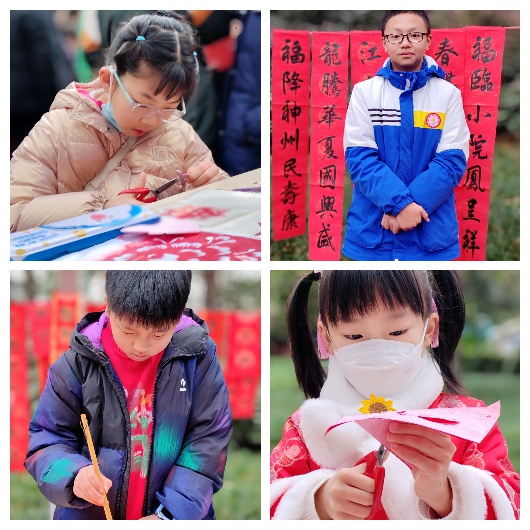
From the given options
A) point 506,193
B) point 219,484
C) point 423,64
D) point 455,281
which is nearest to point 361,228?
point 455,281

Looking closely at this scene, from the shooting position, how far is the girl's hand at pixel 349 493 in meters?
Result: 2.41

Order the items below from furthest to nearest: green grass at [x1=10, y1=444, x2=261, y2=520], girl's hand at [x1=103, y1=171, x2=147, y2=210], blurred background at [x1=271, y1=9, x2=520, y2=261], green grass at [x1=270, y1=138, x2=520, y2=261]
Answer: green grass at [x1=270, y1=138, x2=520, y2=261] < blurred background at [x1=271, y1=9, x2=520, y2=261] < green grass at [x1=10, y1=444, x2=261, y2=520] < girl's hand at [x1=103, y1=171, x2=147, y2=210]

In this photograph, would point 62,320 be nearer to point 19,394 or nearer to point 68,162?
point 19,394

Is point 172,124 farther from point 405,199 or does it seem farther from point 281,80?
point 405,199

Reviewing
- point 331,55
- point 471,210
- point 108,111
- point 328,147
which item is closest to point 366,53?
point 331,55

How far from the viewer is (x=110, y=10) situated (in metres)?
2.63

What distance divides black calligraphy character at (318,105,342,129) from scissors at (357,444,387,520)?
1133 millimetres

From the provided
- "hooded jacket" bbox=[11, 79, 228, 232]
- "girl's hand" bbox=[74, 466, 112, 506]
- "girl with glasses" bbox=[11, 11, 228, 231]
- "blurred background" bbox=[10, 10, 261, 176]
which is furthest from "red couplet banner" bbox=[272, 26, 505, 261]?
"girl's hand" bbox=[74, 466, 112, 506]

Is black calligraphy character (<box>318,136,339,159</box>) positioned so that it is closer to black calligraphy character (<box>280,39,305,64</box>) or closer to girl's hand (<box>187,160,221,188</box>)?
black calligraphy character (<box>280,39,305,64</box>)

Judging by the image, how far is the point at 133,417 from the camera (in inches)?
94.2

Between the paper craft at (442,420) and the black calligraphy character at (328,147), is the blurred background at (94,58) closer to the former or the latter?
the black calligraphy character at (328,147)

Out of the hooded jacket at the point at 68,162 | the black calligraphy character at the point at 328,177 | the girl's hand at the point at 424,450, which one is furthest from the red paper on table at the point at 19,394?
the girl's hand at the point at 424,450

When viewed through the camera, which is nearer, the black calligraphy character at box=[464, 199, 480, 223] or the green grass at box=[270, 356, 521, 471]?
the green grass at box=[270, 356, 521, 471]

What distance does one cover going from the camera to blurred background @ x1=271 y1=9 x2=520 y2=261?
3451 millimetres
